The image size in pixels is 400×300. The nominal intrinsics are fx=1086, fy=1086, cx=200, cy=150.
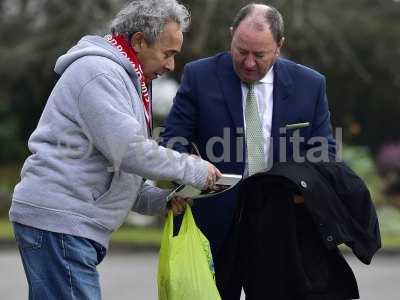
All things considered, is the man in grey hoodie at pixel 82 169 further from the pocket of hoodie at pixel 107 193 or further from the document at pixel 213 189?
the document at pixel 213 189

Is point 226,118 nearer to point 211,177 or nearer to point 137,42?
point 211,177

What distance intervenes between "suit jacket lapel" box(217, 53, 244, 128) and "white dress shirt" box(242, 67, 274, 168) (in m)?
0.02

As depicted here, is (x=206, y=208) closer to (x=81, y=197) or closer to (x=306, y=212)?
(x=306, y=212)

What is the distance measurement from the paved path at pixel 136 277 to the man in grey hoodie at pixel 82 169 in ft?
17.0

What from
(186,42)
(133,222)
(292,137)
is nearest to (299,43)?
(186,42)

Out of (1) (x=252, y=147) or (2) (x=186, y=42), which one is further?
(2) (x=186, y=42)

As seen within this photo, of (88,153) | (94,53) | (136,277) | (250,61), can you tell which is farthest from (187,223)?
(136,277)

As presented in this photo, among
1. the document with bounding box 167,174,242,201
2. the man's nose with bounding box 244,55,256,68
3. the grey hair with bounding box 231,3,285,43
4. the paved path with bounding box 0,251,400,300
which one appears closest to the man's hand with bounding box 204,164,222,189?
the document with bounding box 167,174,242,201

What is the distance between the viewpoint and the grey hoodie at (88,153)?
4.16 meters

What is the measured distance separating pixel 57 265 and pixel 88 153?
452 millimetres

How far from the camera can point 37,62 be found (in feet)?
58.3

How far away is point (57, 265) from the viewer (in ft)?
13.8

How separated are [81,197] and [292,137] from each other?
1.16 metres

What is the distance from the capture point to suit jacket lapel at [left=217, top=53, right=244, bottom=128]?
4.95 meters
